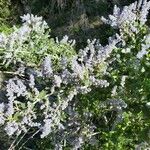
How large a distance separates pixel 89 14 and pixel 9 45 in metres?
2.17

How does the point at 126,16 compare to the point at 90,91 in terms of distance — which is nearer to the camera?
the point at 126,16

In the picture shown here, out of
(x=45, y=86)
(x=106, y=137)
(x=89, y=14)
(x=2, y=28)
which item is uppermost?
(x=89, y=14)

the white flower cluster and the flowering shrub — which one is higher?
the white flower cluster

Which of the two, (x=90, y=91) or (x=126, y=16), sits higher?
(x=126, y=16)

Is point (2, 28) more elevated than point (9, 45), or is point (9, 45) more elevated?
point (2, 28)

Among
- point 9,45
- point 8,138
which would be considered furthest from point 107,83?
point 8,138

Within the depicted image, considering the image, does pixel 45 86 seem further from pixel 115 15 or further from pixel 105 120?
pixel 115 15

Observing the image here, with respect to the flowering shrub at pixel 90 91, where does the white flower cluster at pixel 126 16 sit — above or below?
above

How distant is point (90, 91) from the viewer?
3.20m

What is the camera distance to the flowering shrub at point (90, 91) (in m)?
2.98

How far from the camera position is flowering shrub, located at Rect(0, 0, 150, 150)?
2979mm

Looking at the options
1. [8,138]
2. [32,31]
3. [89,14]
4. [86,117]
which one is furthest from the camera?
[89,14]

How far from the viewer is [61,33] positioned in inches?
205

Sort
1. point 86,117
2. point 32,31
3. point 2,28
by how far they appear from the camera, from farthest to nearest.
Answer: point 2,28 < point 32,31 < point 86,117
